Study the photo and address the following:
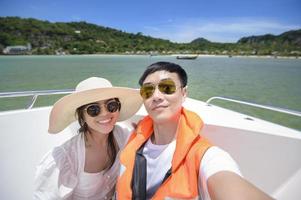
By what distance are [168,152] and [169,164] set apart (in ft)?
0.25

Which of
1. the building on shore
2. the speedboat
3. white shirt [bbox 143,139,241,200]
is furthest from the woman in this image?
the building on shore

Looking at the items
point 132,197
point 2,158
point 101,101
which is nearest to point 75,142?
point 101,101

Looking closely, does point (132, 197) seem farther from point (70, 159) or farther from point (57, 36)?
point (57, 36)

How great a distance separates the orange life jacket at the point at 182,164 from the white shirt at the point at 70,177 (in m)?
0.25

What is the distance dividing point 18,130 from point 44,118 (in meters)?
0.30

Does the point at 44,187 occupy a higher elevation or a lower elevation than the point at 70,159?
lower

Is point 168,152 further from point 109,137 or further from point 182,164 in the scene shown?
point 109,137

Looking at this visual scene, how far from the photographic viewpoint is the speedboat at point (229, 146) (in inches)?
75.7

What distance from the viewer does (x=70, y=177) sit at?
1609mm

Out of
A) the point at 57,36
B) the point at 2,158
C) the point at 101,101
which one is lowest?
the point at 57,36

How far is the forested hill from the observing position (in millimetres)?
79375

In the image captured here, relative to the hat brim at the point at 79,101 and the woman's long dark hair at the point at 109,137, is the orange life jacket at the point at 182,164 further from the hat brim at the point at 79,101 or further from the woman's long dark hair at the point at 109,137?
the hat brim at the point at 79,101

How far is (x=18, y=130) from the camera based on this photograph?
2.40 meters

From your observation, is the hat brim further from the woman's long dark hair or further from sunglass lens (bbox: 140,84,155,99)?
sunglass lens (bbox: 140,84,155,99)
